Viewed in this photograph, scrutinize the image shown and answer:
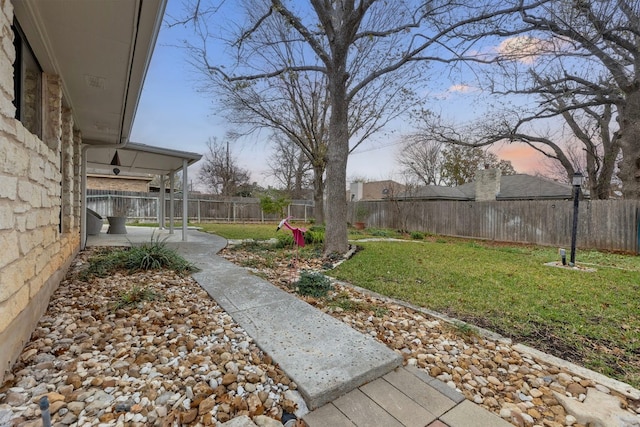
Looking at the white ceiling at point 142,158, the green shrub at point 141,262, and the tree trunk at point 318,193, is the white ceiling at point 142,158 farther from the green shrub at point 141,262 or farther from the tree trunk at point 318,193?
the tree trunk at point 318,193

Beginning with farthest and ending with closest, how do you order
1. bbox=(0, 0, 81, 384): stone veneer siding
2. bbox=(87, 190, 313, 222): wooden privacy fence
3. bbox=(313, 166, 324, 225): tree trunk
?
bbox=(313, 166, 324, 225): tree trunk, bbox=(87, 190, 313, 222): wooden privacy fence, bbox=(0, 0, 81, 384): stone veneer siding

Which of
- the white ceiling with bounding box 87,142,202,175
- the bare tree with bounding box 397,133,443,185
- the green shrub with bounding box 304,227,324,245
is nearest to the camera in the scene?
the white ceiling with bounding box 87,142,202,175

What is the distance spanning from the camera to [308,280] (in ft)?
12.4

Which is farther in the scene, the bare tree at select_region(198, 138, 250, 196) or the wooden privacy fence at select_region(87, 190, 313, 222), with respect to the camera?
the bare tree at select_region(198, 138, 250, 196)

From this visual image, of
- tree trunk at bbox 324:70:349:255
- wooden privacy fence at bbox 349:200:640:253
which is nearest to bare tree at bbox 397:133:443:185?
wooden privacy fence at bbox 349:200:640:253

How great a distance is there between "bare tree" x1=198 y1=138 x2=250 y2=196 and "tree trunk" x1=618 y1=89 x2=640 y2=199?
24.4 metres

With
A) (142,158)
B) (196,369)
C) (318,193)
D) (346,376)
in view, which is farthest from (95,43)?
(318,193)

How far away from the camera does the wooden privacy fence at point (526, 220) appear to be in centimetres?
851

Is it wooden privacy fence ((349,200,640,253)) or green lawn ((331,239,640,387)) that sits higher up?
wooden privacy fence ((349,200,640,253))

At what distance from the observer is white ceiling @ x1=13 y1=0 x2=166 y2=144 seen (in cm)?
221

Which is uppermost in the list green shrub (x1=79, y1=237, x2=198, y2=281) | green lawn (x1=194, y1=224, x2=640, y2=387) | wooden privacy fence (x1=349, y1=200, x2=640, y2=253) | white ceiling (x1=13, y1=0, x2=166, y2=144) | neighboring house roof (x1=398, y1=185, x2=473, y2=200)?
white ceiling (x1=13, y1=0, x2=166, y2=144)

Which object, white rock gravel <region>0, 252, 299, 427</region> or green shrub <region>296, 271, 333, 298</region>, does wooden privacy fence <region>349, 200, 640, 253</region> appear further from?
white rock gravel <region>0, 252, 299, 427</region>

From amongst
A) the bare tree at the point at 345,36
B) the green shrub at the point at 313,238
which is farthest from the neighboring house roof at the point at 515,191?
the bare tree at the point at 345,36

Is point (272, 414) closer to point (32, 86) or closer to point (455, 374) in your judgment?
point (455, 374)
